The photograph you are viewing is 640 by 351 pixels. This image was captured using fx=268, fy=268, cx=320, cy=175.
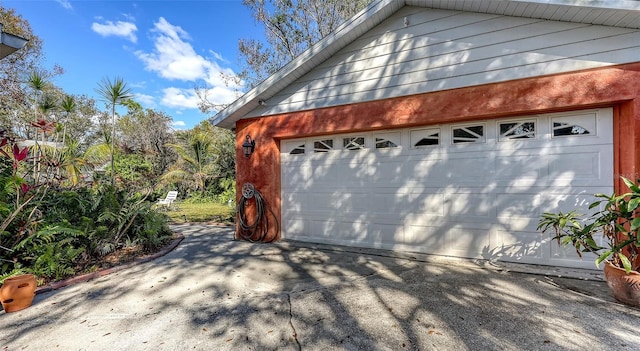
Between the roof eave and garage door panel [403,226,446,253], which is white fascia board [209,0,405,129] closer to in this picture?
the roof eave

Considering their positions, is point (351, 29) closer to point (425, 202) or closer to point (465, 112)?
point (465, 112)

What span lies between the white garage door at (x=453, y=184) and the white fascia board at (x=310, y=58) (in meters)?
1.12

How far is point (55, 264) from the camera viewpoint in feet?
11.8

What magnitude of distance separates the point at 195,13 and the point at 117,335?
10231 mm

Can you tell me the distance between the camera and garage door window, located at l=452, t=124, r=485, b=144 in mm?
4242

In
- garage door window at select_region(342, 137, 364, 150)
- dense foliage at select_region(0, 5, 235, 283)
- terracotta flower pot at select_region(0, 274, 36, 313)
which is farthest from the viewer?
garage door window at select_region(342, 137, 364, 150)

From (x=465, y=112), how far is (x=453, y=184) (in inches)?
45.2

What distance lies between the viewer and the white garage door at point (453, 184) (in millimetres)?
3732

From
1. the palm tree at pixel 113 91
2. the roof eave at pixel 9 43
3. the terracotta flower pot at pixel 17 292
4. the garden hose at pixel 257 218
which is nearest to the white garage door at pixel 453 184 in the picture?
the garden hose at pixel 257 218

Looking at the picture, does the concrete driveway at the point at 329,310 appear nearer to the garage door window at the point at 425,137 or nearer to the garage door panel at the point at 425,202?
the garage door panel at the point at 425,202

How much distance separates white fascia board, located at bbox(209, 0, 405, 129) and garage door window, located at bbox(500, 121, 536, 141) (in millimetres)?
2669

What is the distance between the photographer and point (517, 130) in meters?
4.04

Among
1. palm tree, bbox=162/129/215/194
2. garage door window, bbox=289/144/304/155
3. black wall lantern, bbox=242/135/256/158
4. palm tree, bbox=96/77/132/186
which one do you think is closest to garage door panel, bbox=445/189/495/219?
garage door window, bbox=289/144/304/155

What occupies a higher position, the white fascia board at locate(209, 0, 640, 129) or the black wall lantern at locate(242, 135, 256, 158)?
the white fascia board at locate(209, 0, 640, 129)
